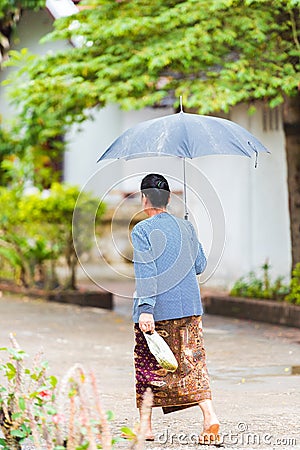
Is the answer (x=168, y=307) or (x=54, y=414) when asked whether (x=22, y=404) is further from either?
(x=168, y=307)

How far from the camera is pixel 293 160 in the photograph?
1222 centimetres

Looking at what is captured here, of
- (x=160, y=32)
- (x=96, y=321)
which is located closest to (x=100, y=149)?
(x=96, y=321)

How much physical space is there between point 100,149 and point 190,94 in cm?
700

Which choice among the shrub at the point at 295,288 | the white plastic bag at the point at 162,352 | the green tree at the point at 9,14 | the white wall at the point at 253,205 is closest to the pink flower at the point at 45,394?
the white plastic bag at the point at 162,352

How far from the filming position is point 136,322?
6.04m

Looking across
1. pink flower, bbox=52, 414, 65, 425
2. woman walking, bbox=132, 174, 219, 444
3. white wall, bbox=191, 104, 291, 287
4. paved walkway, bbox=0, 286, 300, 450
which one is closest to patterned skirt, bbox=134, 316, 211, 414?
woman walking, bbox=132, 174, 219, 444

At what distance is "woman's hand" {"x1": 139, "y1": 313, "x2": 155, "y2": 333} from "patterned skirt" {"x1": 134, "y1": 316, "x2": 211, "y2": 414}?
0.15 meters

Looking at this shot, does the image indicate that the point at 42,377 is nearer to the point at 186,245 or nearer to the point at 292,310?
the point at 186,245

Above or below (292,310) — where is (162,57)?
above

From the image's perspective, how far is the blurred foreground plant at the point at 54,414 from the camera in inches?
178

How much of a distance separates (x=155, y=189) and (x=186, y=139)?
1.49 feet

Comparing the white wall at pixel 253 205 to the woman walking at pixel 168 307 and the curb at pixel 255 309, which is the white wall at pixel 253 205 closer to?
the curb at pixel 255 309

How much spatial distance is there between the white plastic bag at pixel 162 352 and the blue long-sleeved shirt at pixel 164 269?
0.18m

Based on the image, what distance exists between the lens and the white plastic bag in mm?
5867
